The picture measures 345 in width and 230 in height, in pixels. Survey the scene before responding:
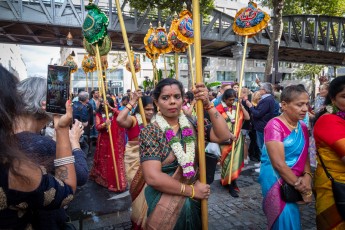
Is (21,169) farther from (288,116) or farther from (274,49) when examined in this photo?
(274,49)

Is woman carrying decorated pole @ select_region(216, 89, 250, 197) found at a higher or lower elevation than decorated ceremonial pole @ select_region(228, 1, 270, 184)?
lower

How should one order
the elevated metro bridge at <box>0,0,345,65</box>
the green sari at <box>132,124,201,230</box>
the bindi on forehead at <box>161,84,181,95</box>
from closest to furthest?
the green sari at <box>132,124,201,230</box>
the bindi on forehead at <box>161,84,181,95</box>
the elevated metro bridge at <box>0,0,345,65</box>

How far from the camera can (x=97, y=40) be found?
4.06 m

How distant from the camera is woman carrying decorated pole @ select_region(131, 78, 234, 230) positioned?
1868 mm

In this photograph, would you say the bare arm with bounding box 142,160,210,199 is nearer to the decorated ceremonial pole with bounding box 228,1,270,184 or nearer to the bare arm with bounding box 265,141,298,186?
the bare arm with bounding box 265,141,298,186

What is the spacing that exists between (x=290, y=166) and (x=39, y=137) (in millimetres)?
2011

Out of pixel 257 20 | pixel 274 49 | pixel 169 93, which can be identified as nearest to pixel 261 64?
pixel 274 49

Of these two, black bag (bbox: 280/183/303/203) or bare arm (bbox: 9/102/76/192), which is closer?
bare arm (bbox: 9/102/76/192)

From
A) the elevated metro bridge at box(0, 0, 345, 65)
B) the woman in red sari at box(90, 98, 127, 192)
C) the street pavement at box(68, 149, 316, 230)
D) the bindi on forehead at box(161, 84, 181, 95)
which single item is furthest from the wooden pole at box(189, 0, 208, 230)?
the elevated metro bridge at box(0, 0, 345, 65)

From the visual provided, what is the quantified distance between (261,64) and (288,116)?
4479 cm

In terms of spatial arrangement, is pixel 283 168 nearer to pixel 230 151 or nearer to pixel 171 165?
pixel 171 165

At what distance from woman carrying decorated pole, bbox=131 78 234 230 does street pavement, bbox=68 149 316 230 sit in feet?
5.47

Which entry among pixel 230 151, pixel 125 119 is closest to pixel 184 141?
pixel 125 119

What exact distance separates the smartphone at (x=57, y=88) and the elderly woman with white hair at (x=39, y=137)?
11cm
